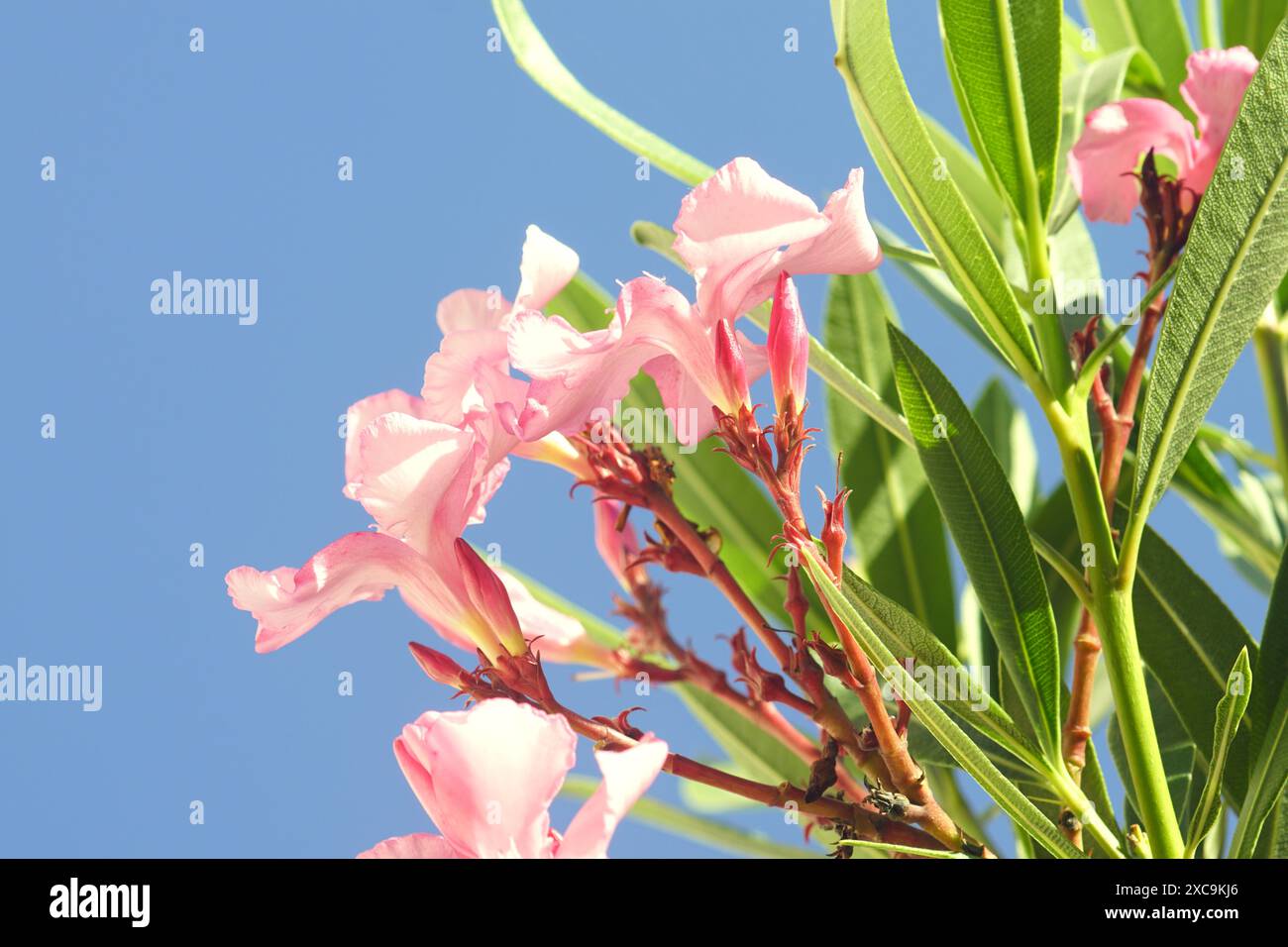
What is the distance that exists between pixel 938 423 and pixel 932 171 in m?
0.11

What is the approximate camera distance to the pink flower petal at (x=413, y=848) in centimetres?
42

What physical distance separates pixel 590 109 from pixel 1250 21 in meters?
0.50

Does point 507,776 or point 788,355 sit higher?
point 788,355

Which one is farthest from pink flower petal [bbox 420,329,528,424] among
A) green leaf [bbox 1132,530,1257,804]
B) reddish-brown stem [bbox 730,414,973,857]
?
green leaf [bbox 1132,530,1257,804]

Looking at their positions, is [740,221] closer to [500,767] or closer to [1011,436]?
[500,767]

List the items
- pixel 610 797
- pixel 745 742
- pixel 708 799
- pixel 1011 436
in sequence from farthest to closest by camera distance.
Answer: pixel 708 799, pixel 1011 436, pixel 745 742, pixel 610 797

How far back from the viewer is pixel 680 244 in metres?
0.46

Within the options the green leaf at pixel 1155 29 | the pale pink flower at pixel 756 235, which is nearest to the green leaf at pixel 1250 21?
the green leaf at pixel 1155 29

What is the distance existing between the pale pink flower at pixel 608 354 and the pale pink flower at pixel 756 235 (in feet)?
0.05

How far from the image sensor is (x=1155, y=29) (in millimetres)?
922

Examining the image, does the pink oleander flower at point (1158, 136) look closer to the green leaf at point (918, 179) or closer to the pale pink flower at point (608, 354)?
the green leaf at point (918, 179)

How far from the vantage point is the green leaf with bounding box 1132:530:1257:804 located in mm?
595

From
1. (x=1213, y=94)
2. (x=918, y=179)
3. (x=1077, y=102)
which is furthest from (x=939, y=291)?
(x=918, y=179)
